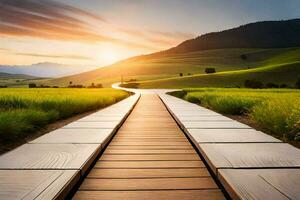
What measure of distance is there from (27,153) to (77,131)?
188cm

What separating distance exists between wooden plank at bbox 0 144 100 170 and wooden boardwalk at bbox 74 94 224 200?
190 millimetres

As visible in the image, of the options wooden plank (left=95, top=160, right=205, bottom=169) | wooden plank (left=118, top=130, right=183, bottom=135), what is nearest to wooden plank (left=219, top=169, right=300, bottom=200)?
wooden plank (left=95, top=160, right=205, bottom=169)

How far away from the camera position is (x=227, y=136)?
5.09 meters

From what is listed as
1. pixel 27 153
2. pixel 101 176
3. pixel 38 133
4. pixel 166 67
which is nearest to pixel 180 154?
pixel 101 176

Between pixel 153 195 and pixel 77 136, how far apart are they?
2604 mm

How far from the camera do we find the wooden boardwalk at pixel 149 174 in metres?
2.94

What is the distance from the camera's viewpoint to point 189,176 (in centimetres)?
345

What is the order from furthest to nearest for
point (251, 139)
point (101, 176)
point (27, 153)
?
point (251, 139) < point (27, 153) < point (101, 176)

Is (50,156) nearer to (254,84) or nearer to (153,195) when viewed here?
(153,195)

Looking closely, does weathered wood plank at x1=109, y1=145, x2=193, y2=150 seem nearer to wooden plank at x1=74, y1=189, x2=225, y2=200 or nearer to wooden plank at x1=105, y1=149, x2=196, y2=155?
wooden plank at x1=105, y1=149, x2=196, y2=155

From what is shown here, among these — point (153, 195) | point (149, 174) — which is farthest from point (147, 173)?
point (153, 195)

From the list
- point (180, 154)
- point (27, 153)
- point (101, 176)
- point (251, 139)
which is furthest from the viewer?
point (251, 139)

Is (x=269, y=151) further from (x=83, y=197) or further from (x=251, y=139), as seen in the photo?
(x=83, y=197)

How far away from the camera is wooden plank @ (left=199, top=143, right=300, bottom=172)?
132 inches
